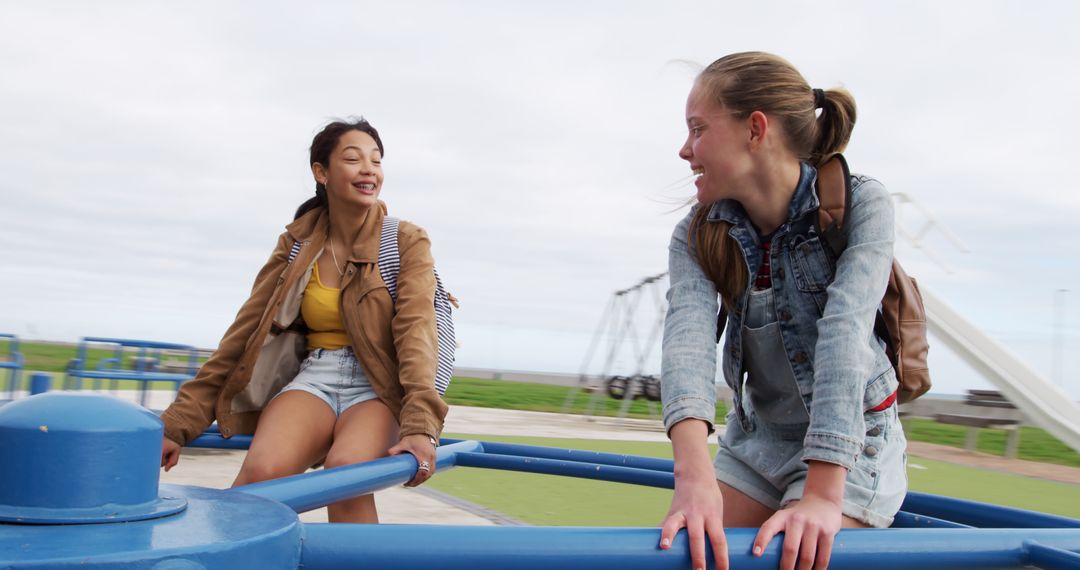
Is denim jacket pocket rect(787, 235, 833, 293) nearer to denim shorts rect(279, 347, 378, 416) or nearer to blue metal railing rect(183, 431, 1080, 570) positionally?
blue metal railing rect(183, 431, 1080, 570)

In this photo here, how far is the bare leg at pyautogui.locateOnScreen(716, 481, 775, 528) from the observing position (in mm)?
1708

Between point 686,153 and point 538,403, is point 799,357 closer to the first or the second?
point 686,153

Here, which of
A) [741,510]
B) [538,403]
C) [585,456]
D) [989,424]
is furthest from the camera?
[538,403]

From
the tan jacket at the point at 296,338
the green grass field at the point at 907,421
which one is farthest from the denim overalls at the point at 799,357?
the green grass field at the point at 907,421

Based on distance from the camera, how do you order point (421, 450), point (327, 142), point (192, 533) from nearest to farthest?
point (192, 533)
point (421, 450)
point (327, 142)

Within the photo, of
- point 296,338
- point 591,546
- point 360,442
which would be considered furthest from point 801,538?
point 296,338

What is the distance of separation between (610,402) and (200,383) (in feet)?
44.6

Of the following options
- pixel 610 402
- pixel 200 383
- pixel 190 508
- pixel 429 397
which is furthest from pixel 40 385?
pixel 610 402

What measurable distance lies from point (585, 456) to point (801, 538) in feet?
4.75

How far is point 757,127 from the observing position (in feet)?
4.94

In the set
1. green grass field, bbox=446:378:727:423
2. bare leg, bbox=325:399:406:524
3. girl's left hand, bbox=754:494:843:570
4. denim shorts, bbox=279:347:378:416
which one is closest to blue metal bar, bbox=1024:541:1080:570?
girl's left hand, bbox=754:494:843:570

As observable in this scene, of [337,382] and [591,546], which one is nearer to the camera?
[591,546]

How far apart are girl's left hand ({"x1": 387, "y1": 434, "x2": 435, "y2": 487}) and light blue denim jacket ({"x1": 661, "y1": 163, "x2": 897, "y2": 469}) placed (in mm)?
719

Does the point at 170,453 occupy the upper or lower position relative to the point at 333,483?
lower
